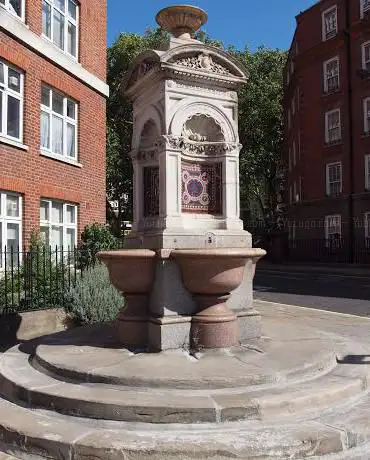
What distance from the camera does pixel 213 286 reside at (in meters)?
5.76

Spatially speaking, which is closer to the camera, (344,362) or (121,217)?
(344,362)

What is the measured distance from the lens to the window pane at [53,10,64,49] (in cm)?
1395

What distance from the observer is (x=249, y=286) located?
21.1 ft

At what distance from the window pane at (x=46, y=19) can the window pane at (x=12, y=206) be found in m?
4.68

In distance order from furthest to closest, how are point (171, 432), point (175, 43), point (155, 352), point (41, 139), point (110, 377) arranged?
point (41, 139) < point (175, 43) < point (155, 352) < point (110, 377) < point (171, 432)

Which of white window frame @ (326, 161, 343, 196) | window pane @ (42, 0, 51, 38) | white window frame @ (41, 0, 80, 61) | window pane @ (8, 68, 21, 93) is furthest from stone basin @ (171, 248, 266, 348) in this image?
white window frame @ (326, 161, 343, 196)

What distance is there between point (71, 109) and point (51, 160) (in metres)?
2.10

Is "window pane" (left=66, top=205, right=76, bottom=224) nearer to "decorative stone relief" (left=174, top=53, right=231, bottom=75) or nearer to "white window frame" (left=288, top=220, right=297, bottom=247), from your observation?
"decorative stone relief" (left=174, top=53, right=231, bottom=75)

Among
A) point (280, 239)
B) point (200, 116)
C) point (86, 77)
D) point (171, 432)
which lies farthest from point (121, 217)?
point (171, 432)

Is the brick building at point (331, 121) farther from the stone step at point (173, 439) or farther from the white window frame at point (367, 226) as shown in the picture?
the stone step at point (173, 439)

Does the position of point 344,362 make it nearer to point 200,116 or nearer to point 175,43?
point 200,116

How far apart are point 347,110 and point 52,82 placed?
70.8 ft

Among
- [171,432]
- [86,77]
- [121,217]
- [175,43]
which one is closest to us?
[171,432]

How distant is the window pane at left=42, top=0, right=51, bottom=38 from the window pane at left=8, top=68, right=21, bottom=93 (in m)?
1.86
